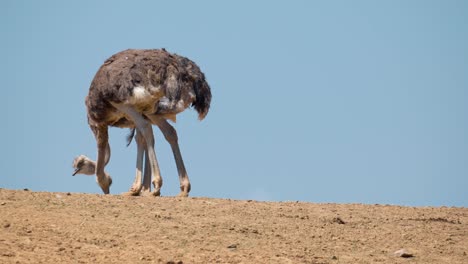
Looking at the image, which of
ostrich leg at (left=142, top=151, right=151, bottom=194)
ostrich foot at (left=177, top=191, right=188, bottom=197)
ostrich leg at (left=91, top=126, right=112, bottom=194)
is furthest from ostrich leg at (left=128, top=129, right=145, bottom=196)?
ostrich leg at (left=91, top=126, right=112, bottom=194)

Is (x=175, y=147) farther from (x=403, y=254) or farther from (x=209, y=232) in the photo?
(x=403, y=254)

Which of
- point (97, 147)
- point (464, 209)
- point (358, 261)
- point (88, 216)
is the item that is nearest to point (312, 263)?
point (358, 261)

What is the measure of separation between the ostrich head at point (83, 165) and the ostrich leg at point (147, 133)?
16.6ft

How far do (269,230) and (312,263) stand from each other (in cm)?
142

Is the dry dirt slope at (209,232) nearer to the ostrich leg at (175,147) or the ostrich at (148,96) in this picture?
the ostrich leg at (175,147)

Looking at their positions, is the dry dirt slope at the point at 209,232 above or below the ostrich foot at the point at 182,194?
below

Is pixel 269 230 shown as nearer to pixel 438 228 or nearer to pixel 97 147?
pixel 438 228

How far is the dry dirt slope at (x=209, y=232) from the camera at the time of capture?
10.6 meters

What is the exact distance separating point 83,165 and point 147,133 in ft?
17.6

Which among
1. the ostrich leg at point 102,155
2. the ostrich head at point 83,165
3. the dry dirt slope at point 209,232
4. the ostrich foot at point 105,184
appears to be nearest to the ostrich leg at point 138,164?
the ostrich leg at point 102,155

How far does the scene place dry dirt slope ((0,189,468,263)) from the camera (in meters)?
10.6

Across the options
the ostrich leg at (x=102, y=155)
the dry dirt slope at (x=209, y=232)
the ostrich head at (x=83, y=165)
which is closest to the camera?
the dry dirt slope at (x=209, y=232)

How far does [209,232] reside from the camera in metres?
11.8

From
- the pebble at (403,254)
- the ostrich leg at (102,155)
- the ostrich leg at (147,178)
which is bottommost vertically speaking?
the pebble at (403,254)
